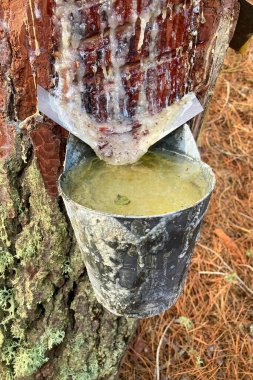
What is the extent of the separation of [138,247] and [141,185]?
0.15 metres

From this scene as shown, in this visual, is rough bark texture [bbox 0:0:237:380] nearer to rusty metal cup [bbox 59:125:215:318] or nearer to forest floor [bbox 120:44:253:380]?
rusty metal cup [bbox 59:125:215:318]

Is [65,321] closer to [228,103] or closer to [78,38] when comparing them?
[78,38]

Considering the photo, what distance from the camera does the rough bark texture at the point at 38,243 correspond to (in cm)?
98

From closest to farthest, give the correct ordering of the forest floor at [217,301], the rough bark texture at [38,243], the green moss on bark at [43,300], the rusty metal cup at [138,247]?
1. the rusty metal cup at [138,247]
2. the rough bark texture at [38,243]
3. the green moss on bark at [43,300]
4. the forest floor at [217,301]

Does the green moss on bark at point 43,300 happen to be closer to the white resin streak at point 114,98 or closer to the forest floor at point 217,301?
the white resin streak at point 114,98

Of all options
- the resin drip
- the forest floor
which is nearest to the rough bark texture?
the resin drip

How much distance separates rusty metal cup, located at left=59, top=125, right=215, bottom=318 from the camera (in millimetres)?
856

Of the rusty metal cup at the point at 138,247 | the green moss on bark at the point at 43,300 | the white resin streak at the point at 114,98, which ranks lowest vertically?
the green moss on bark at the point at 43,300

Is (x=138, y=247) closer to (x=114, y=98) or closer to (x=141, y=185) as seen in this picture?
(x=141, y=185)

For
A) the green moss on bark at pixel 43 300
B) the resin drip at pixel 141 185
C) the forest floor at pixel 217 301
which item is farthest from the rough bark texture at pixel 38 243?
the forest floor at pixel 217 301

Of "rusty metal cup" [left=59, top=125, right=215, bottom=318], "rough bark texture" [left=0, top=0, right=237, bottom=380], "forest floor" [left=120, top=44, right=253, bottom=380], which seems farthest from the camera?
"forest floor" [left=120, top=44, right=253, bottom=380]

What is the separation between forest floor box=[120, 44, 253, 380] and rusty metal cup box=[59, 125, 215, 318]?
825mm

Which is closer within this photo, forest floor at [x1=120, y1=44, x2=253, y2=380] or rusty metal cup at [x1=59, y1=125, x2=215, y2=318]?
rusty metal cup at [x1=59, y1=125, x2=215, y2=318]

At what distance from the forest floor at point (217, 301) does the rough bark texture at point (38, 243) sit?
1.12 feet
